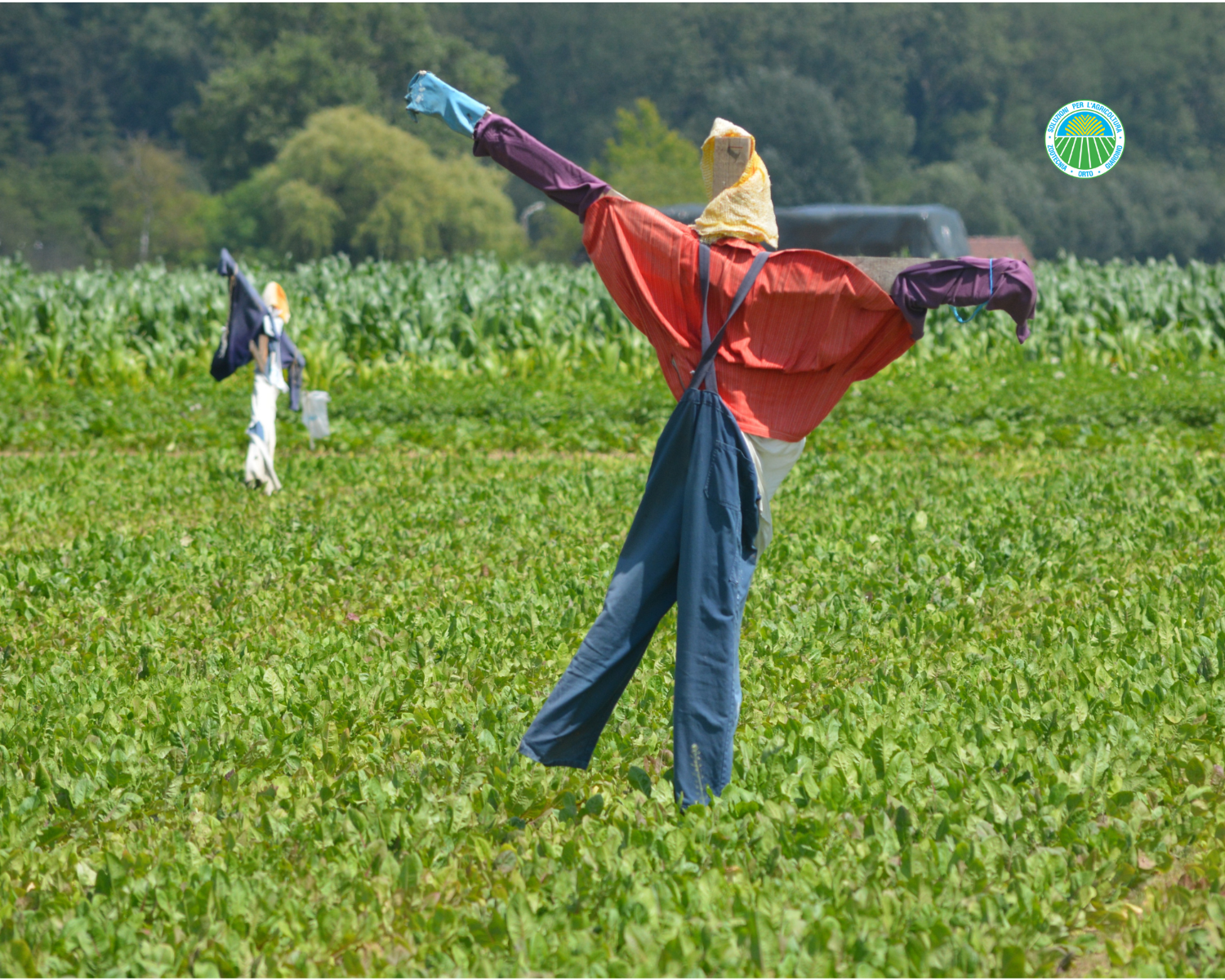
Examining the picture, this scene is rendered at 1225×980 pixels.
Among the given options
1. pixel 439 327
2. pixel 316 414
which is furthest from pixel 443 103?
pixel 439 327

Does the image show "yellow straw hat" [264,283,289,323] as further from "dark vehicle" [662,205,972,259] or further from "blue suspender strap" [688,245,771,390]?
"dark vehicle" [662,205,972,259]

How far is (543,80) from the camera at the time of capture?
92.4 metres

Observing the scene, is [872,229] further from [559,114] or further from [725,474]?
[559,114]

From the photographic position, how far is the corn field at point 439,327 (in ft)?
57.4

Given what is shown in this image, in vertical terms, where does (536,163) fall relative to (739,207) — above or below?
above

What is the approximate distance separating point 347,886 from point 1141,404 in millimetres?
12135

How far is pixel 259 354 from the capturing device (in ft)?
34.9

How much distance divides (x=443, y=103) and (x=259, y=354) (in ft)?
22.7

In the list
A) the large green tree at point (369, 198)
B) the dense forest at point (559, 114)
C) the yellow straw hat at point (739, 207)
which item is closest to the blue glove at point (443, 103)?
the yellow straw hat at point (739, 207)

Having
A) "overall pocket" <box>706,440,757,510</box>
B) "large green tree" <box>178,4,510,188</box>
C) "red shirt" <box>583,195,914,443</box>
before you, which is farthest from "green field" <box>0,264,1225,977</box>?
"large green tree" <box>178,4,510,188</box>

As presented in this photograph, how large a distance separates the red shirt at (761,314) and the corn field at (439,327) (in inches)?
513

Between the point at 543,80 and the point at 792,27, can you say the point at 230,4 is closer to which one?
the point at 543,80

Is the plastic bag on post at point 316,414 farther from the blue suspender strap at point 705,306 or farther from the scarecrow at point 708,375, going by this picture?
the blue suspender strap at point 705,306

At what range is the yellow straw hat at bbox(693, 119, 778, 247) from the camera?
409 cm
